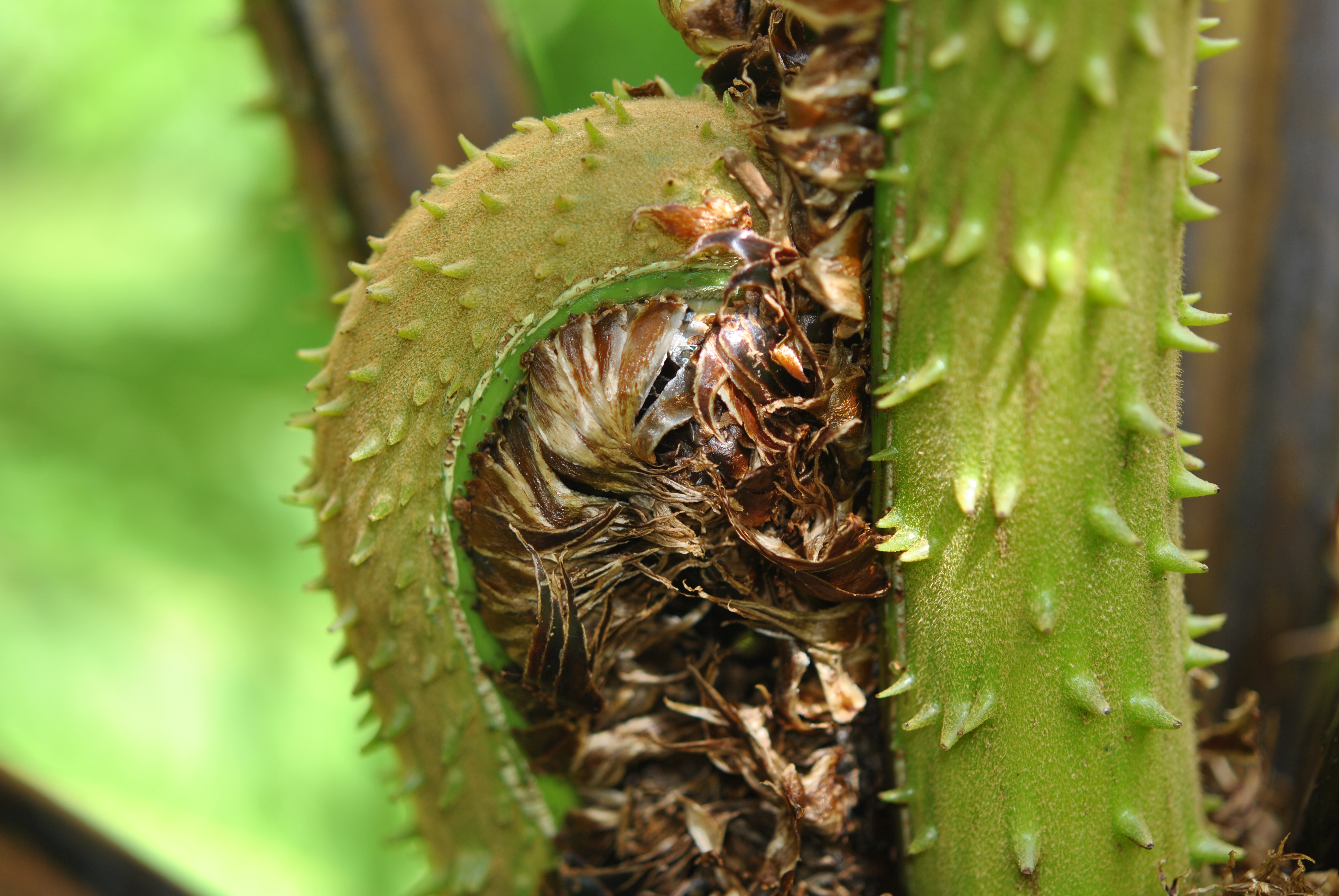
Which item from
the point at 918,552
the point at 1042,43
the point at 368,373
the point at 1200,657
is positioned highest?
the point at 1042,43

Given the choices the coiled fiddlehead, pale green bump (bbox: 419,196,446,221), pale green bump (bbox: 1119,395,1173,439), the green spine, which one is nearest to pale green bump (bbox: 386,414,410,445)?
the coiled fiddlehead

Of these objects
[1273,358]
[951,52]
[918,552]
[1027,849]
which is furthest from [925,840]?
[1273,358]

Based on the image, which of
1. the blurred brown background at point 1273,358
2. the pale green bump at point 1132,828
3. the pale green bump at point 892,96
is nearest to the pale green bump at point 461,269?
the pale green bump at point 892,96

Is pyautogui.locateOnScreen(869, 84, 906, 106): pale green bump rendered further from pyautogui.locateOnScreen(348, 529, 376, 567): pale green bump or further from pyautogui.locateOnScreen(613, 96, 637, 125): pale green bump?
pyautogui.locateOnScreen(348, 529, 376, 567): pale green bump

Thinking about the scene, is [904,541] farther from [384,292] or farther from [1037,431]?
[384,292]

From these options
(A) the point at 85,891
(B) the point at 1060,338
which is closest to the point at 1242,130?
(B) the point at 1060,338

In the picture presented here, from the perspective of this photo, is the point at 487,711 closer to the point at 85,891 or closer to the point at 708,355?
the point at 708,355

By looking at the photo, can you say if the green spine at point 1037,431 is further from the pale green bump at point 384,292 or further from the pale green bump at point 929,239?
the pale green bump at point 384,292
